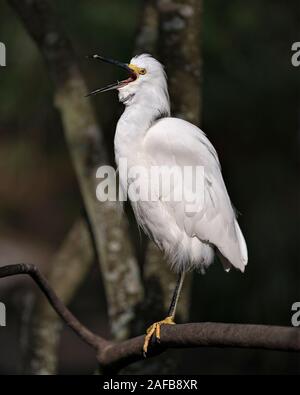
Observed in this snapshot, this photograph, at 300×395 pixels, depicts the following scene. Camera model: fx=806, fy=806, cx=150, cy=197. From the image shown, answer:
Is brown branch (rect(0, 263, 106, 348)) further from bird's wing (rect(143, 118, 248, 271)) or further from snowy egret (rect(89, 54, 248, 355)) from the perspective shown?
bird's wing (rect(143, 118, 248, 271))

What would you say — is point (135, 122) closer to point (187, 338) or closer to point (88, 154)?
point (88, 154)

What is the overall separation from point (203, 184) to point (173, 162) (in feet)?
0.26

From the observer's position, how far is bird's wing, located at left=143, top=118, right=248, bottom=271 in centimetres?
171

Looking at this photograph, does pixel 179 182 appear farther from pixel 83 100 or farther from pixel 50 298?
pixel 83 100

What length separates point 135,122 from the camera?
5.67 feet

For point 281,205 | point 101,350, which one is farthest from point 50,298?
point 281,205

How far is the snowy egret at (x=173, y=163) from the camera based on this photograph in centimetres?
171

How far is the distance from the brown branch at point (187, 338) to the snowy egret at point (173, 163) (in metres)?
0.17

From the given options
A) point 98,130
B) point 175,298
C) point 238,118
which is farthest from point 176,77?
point 238,118

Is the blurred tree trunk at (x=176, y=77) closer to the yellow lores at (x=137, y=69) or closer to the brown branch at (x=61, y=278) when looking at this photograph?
the yellow lores at (x=137, y=69)

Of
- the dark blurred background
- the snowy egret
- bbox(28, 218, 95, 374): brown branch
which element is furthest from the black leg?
the dark blurred background

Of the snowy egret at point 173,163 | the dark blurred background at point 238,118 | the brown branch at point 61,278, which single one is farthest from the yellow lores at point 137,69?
the dark blurred background at point 238,118

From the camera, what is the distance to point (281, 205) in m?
3.17

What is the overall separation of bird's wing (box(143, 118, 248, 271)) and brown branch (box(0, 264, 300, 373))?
288 mm
